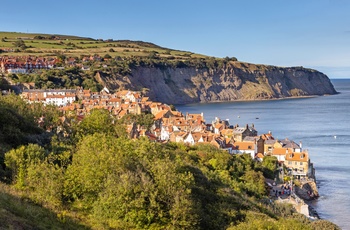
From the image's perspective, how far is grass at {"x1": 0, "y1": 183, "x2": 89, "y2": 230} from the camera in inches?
545

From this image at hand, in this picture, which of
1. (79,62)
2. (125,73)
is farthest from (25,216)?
(125,73)

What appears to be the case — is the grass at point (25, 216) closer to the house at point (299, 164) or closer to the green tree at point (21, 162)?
the green tree at point (21, 162)

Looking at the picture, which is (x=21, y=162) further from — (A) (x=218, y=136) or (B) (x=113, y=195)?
(A) (x=218, y=136)

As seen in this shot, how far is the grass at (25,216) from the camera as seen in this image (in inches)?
545

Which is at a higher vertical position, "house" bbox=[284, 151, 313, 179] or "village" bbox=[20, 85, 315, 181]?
"village" bbox=[20, 85, 315, 181]

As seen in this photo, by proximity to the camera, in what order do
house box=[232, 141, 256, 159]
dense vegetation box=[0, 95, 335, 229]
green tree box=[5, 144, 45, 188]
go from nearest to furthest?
dense vegetation box=[0, 95, 335, 229]
green tree box=[5, 144, 45, 188]
house box=[232, 141, 256, 159]

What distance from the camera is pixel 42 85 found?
106750 mm

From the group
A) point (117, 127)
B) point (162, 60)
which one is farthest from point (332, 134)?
point (162, 60)

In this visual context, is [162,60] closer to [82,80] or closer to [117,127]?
[82,80]

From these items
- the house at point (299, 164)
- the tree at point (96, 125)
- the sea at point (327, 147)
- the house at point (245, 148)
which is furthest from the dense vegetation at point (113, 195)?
the house at point (245, 148)

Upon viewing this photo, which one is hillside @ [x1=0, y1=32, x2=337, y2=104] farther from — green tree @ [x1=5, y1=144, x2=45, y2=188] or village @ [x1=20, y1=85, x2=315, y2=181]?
green tree @ [x1=5, y1=144, x2=45, y2=188]

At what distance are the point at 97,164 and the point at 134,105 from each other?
217ft

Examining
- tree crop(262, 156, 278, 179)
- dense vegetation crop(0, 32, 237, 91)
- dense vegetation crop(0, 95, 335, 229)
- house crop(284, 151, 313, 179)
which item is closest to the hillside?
dense vegetation crop(0, 32, 237, 91)

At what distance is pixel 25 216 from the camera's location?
1506cm
